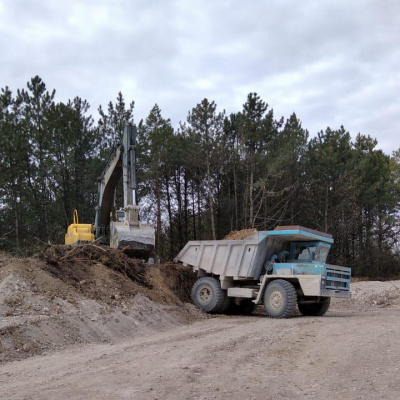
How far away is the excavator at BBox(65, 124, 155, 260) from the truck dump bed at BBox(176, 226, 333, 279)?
192cm

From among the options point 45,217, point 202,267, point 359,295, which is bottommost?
point 359,295

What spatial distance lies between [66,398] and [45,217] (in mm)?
27740

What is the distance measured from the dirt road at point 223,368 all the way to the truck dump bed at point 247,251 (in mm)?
3894

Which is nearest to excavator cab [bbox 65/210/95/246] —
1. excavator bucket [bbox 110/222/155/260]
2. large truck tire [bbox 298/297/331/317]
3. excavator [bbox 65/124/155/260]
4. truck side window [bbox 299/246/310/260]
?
excavator [bbox 65/124/155/260]

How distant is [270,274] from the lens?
14078 millimetres

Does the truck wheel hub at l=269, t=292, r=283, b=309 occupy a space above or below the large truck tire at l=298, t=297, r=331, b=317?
above

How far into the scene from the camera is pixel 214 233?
32.9m

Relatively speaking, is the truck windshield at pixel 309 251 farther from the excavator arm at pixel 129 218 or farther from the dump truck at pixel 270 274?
the excavator arm at pixel 129 218

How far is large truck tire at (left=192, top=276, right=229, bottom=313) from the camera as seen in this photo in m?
14.6

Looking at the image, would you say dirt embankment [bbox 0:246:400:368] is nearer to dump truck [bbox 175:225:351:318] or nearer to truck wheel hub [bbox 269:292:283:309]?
dump truck [bbox 175:225:351:318]

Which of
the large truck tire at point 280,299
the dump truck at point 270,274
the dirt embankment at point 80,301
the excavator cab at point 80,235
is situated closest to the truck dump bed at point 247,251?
the dump truck at point 270,274

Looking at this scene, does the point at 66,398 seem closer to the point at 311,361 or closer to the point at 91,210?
the point at 311,361

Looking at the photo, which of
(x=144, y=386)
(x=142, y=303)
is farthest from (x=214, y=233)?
(x=144, y=386)

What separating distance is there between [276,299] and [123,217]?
5.27m
